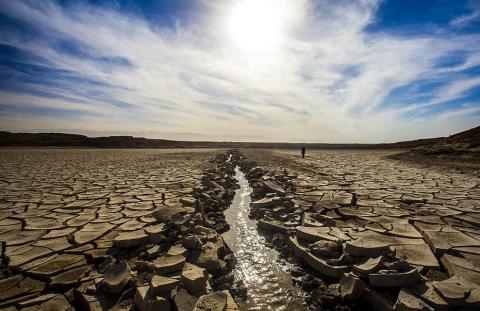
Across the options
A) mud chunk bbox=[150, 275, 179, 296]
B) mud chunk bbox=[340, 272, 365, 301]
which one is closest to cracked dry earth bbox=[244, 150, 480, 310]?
mud chunk bbox=[340, 272, 365, 301]

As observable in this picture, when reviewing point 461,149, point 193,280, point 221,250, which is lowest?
point 221,250

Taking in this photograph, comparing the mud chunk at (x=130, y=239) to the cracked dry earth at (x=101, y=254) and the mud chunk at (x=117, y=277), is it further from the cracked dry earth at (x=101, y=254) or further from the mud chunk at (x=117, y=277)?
the mud chunk at (x=117, y=277)

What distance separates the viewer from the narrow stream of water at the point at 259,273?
2.26 m

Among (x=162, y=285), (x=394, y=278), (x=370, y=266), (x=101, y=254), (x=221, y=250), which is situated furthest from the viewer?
(x=221, y=250)

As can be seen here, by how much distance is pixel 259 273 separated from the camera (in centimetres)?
274

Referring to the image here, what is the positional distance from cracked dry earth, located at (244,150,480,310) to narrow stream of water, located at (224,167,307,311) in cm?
22

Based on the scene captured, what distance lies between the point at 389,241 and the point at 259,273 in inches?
56.5

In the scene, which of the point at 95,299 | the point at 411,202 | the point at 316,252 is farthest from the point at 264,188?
the point at 95,299

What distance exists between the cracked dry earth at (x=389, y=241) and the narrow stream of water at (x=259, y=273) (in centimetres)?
22

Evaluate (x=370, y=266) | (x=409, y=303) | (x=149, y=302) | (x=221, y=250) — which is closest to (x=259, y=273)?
(x=221, y=250)

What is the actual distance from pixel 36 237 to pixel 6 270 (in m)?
0.78

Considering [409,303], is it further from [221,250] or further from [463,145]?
[463,145]

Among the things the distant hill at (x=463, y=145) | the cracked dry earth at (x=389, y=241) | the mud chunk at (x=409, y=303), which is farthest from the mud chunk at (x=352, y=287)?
the distant hill at (x=463, y=145)

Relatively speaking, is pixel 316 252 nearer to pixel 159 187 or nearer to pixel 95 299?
pixel 95 299
